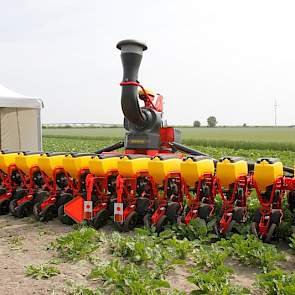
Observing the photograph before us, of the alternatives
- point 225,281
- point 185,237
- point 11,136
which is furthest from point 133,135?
point 11,136

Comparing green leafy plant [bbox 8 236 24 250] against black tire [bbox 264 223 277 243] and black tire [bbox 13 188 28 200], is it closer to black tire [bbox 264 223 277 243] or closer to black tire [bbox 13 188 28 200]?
black tire [bbox 13 188 28 200]

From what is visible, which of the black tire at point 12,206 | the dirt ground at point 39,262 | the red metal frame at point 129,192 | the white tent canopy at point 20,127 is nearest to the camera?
the dirt ground at point 39,262

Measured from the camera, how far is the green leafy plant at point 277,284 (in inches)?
147

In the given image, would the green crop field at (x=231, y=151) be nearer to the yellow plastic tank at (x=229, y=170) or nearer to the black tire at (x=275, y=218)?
the yellow plastic tank at (x=229, y=170)

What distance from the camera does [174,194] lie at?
257 inches

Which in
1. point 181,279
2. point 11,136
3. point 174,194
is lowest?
point 181,279

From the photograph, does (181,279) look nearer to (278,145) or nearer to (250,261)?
(250,261)

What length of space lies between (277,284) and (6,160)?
221 inches

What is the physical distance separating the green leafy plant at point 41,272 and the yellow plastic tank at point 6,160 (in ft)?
11.5

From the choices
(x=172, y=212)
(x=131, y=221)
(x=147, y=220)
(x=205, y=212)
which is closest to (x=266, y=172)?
(x=205, y=212)

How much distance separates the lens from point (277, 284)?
12.7 ft

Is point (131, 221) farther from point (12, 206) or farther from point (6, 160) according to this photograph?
point (6, 160)

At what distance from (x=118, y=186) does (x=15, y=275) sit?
2.12m

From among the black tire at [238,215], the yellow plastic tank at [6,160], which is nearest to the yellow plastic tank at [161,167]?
the black tire at [238,215]
